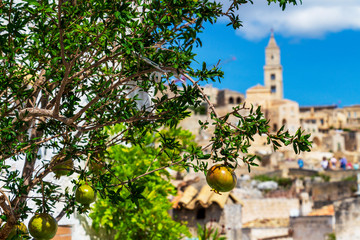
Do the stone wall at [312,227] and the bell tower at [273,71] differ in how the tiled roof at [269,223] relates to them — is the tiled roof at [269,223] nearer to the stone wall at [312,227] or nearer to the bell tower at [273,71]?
the stone wall at [312,227]

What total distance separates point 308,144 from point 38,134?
2.49 metres

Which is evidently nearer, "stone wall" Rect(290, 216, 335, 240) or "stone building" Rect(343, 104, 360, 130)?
"stone wall" Rect(290, 216, 335, 240)

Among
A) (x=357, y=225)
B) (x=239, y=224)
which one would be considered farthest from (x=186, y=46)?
(x=357, y=225)

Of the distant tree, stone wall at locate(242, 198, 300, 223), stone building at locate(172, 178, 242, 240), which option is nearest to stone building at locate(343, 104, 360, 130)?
stone wall at locate(242, 198, 300, 223)

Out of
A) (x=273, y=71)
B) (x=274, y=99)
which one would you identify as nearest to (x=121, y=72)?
(x=274, y=99)

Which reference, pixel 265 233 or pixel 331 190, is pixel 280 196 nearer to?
pixel 331 190

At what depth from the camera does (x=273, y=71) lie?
10944 centimetres

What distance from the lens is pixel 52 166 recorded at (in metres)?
4.71

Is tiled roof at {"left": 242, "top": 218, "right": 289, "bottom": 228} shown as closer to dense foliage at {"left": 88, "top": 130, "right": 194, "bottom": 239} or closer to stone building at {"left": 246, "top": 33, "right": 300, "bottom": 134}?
dense foliage at {"left": 88, "top": 130, "right": 194, "bottom": 239}

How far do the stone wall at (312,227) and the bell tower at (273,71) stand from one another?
8432 cm

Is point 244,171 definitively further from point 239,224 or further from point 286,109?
point 286,109

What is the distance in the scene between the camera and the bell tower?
352 ft

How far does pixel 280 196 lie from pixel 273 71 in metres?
78.1

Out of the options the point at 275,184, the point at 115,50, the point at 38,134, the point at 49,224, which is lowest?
the point at 49,224
